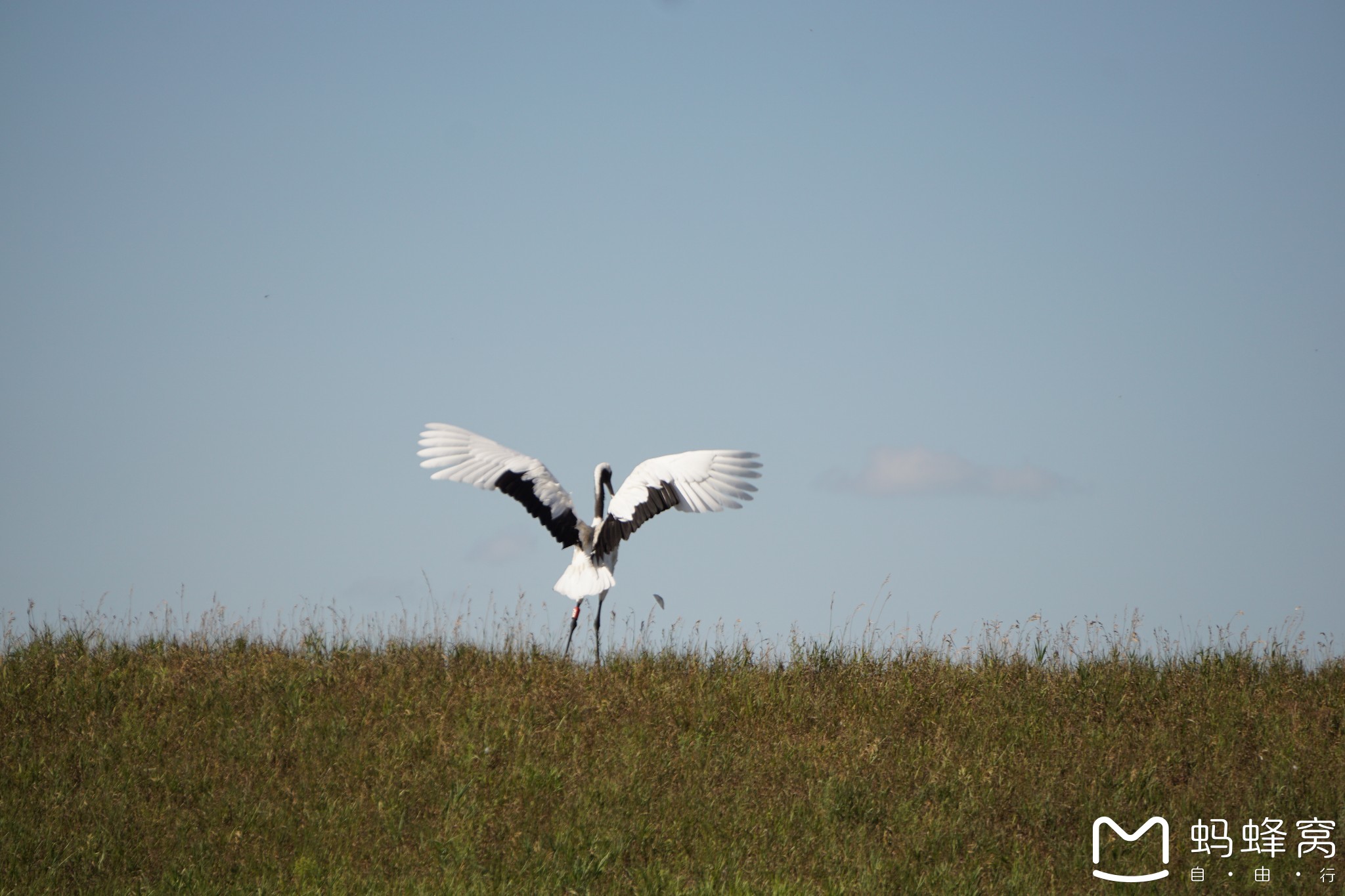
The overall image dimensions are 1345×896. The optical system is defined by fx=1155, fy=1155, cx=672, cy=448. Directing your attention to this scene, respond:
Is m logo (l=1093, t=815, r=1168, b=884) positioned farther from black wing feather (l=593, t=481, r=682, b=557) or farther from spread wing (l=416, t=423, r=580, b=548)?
spread wing (l=416, t=423, r=580, b=548)

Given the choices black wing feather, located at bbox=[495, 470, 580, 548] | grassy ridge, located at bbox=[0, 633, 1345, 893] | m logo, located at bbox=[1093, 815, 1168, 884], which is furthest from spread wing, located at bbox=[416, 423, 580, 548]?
m logo, located at bbox=[1093, 815, 1168, 884]

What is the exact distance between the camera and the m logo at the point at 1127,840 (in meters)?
7.64

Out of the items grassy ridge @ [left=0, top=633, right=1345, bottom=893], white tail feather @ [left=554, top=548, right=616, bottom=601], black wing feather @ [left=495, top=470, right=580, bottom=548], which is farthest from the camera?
black wing feather @ [left=495, top=470, right=580, bottom=548]

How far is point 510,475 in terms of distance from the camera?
1274 centimetres

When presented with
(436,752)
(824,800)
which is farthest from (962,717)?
(436,752)

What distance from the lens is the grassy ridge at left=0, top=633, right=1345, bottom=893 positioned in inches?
298

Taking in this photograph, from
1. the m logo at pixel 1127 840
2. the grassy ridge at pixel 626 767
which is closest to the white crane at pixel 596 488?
the grassy ridge at pixel 626 767

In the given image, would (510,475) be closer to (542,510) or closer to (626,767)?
(542,510)

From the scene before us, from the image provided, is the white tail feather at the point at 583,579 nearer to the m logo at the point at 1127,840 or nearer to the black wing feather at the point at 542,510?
the black wing feather at the point at 542,510

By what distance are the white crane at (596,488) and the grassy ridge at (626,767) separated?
5.26ft

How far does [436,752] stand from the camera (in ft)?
29.5

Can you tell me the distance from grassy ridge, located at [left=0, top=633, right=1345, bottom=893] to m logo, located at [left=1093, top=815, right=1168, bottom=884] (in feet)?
0.27

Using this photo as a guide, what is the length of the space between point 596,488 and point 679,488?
1380 mm

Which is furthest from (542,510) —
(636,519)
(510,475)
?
(636,519)
